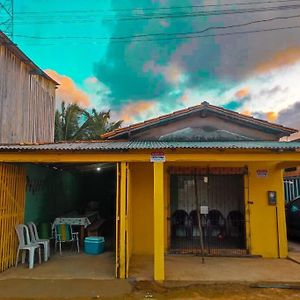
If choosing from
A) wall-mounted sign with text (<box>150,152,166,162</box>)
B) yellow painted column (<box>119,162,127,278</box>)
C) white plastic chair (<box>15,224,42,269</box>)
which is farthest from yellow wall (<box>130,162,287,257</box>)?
white plastic chair (<box>15,224,42,269</box>)

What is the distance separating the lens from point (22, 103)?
13.4m

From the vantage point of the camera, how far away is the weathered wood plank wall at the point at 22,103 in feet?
38.9

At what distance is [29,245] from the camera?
26.1 feet

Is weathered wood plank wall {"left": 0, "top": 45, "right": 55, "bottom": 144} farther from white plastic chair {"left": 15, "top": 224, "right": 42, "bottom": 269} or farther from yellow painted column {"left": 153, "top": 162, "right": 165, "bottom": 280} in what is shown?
yellow painted column {"left": 153, "top": 162, "right": 165, "bottom": 280}

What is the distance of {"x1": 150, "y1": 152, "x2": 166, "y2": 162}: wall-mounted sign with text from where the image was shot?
7242 millimetres

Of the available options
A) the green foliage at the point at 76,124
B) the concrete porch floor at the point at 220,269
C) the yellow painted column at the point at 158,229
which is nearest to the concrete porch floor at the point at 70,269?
the concrete porch floor at the point at 220,269

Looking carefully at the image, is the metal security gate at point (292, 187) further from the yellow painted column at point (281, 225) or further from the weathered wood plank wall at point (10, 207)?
the weathered wood plank wall at point (10, 207)

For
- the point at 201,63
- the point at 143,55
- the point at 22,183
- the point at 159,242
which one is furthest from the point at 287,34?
the point at 22,183

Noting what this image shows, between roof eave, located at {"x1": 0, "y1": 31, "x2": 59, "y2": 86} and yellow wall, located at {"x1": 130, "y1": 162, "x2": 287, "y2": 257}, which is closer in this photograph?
yellow wall, located at {"x1": 130, "y1": 162, "x2": 287, "y2": 257}

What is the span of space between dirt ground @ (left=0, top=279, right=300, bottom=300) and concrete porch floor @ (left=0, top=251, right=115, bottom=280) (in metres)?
0.37

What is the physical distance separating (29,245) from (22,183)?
5.23 feet

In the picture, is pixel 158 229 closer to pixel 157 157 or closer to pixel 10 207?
pixel 157 157

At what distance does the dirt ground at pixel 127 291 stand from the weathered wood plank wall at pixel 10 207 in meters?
1.20

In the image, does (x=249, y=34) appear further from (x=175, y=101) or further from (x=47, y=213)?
(x=47, y=213)
